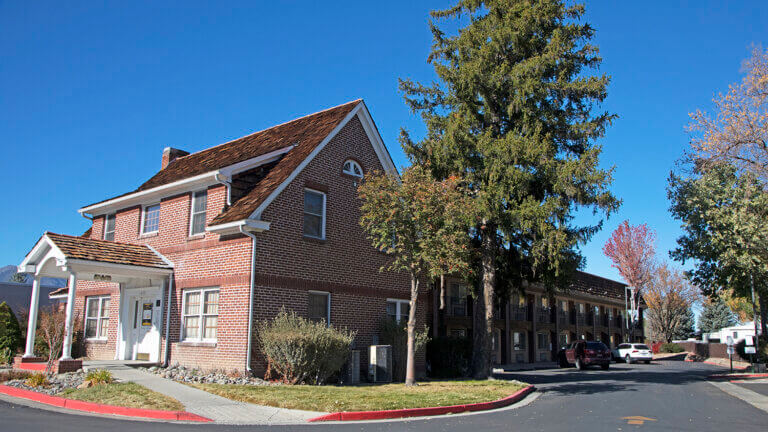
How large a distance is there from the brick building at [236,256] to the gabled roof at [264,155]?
0.07 metres

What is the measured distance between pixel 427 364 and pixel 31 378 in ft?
44.6

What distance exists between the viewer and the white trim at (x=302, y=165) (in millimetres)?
16756

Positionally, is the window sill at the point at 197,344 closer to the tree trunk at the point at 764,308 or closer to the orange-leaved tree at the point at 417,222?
the orange-leaved tree at the point at 417,222

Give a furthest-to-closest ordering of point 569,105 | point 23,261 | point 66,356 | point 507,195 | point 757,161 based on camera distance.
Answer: point 757,161
point 569,105
point 507,195
point 23,261
point 66,356

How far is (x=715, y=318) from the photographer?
3007 inches

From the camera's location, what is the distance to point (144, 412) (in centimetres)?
1136

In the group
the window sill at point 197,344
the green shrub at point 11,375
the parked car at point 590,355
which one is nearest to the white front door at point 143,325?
the window sill at point 197,344

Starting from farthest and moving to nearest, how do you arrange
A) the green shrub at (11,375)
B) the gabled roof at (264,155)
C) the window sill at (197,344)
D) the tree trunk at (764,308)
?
the tree trunk at (764,308) < the gabled roof at (264,155) < the window sill at (197,344) < the green shrub at (11,375)

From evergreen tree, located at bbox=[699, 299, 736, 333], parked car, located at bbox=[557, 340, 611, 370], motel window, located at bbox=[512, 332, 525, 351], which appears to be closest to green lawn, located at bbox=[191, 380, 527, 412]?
parked car, located at bbox=[557, 340, 611, 370]

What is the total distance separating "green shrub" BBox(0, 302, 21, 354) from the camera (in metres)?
21.9

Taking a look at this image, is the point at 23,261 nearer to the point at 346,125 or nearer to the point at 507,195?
the point at 346,125

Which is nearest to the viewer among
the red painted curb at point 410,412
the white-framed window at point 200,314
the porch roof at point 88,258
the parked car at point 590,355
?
the red painted curb at point 410,412

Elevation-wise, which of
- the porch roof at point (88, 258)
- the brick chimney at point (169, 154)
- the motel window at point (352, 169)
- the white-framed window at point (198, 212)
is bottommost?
the porch roof at point (88, 258)

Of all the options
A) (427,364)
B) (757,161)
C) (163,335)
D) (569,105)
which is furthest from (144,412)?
(757,161)
